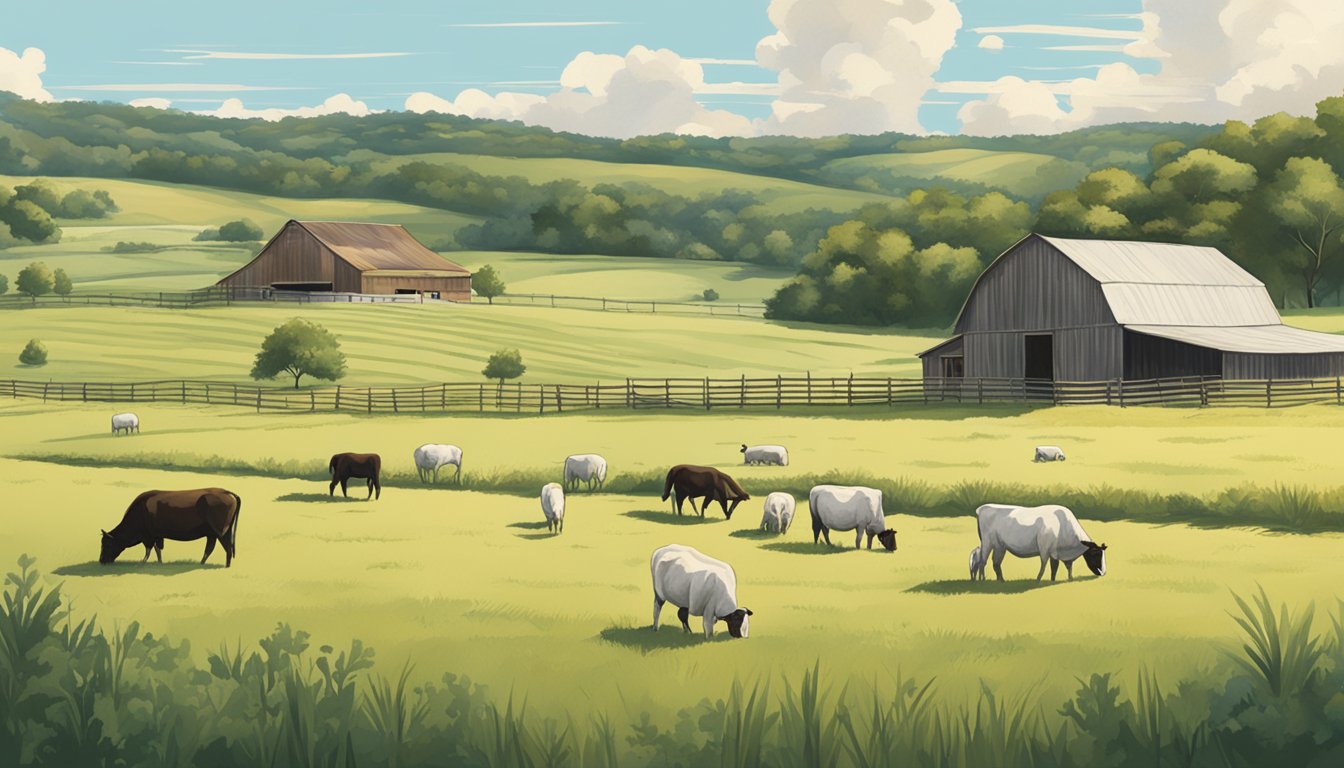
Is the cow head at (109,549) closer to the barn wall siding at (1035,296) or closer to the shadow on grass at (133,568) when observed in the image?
the shadow on grass at (133,568)

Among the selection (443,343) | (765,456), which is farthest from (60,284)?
(765,456)

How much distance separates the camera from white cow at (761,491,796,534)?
74.5 ft

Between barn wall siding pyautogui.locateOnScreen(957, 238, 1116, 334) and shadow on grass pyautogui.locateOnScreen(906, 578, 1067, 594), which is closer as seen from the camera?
shadow on grass pyautogui.locateOnScreen(906, 578, 1067, 594)

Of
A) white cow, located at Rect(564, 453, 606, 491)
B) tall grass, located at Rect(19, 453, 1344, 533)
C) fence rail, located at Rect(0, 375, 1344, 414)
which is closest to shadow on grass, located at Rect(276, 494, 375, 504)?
tall grass, located at Rect(19, 453, 1344, 533)

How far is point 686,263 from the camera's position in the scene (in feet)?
503

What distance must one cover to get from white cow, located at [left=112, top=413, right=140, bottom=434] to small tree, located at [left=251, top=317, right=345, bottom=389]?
19538 mm

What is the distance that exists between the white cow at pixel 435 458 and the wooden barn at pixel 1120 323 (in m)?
28.0

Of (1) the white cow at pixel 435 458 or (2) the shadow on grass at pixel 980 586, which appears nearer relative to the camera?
(2) the shadow on grass at pixel 980 586

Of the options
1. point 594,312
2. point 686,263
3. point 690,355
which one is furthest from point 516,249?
point 690,355

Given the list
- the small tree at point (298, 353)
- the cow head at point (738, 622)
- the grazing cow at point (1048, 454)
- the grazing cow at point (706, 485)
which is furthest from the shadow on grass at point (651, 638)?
the small tree at point (298, 353)

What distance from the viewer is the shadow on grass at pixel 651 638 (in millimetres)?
14141

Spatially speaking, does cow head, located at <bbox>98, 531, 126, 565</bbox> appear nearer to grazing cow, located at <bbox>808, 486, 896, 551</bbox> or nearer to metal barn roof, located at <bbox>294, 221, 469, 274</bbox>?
grazing cow, located at <bbox>808, 486, 896, 551</bbox>

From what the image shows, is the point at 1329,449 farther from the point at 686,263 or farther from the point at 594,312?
the point at 686,263

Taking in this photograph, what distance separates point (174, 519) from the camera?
1947cm
